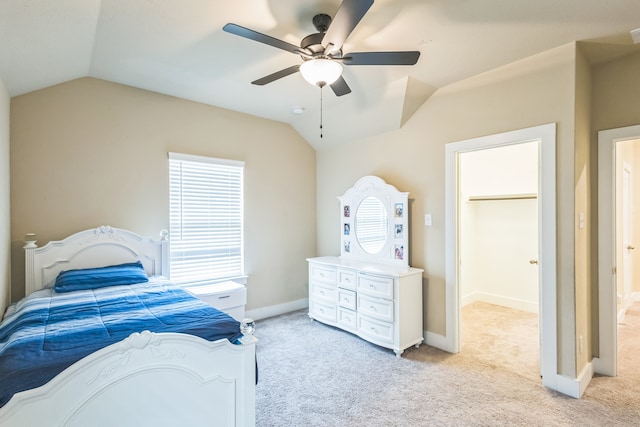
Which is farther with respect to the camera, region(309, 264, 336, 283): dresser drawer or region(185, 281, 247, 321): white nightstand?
region(309, 264, 336, 283): dresser drawer

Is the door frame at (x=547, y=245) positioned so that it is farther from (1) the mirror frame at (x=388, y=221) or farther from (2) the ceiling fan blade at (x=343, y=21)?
(2) the ceiling fan blade at (x=343, y=21)

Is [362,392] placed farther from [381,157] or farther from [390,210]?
[381,157]

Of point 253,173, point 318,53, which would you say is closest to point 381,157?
point 253,173

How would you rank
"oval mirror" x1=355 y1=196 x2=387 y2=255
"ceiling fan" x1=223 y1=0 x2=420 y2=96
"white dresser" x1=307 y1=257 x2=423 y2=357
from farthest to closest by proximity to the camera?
"oval mirror" x1=355 y1=196 x2=387 y2=255
"white dresser" x1=307 y1=257 x2=423 y2=357
"ceiling fan" x1=223 y1=0 x2=420 y2=96

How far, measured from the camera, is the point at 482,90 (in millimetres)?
2926

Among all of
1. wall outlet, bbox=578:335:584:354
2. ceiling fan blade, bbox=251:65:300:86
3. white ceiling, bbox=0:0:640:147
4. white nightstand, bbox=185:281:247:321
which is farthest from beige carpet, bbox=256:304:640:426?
white ceiling, bbox=0:0:640:147

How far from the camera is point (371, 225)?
151 inches

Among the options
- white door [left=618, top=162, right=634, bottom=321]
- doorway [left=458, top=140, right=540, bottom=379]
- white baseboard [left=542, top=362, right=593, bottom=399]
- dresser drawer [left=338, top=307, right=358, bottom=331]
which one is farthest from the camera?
doorway [left=458, top=140, right=540, bottom=379]

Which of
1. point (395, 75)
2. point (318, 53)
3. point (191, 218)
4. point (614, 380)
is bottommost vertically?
point (614, 380)

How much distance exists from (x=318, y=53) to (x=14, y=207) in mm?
2851

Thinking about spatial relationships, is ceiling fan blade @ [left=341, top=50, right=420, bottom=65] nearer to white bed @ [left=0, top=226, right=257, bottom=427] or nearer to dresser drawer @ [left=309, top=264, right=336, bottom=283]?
white bed @ [left=0, top=226, right=257, bottom=427]

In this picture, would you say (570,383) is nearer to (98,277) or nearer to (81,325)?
(81,325)

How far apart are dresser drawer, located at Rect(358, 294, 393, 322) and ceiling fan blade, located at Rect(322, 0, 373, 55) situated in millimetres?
2307

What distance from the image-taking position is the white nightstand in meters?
3.34
